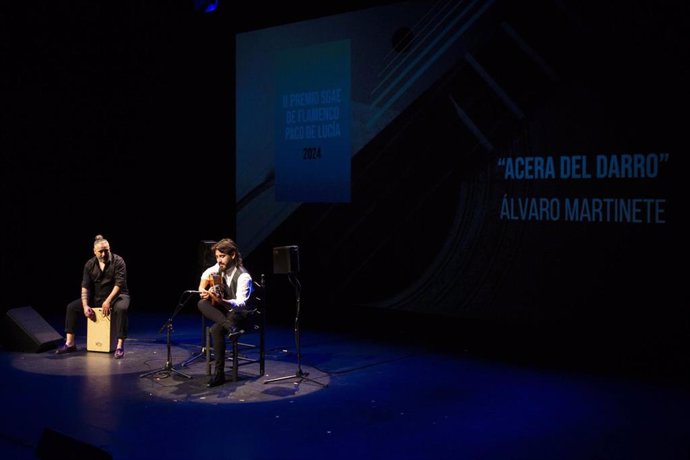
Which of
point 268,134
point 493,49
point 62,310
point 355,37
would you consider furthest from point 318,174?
point 62,310

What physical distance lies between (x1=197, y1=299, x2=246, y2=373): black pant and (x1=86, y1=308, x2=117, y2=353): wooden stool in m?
1.45

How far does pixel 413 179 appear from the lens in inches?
327

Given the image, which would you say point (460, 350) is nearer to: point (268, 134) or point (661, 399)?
point (661, 399)

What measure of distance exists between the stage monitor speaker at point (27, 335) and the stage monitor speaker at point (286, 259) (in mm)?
2586

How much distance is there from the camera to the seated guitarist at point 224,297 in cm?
636

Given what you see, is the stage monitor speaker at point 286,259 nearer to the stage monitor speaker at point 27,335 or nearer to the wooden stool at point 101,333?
the wooden stool at point 101,333

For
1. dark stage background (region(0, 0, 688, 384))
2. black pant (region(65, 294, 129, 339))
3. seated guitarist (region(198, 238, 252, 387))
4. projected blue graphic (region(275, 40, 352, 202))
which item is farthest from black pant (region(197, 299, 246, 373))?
projected blue graphic (region(275, 40, 352, 202))

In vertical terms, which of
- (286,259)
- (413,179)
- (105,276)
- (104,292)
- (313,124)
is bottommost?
(104,292)

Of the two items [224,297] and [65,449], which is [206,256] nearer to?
[224,297]

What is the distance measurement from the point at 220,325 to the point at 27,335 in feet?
7.88

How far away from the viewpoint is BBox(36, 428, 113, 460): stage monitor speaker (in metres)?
3.07

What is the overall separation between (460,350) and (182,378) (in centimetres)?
276

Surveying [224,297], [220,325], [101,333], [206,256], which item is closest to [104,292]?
[101,333]

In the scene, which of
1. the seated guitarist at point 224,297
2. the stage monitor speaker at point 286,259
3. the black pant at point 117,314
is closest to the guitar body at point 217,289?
the seated guitarist at point 224,297
